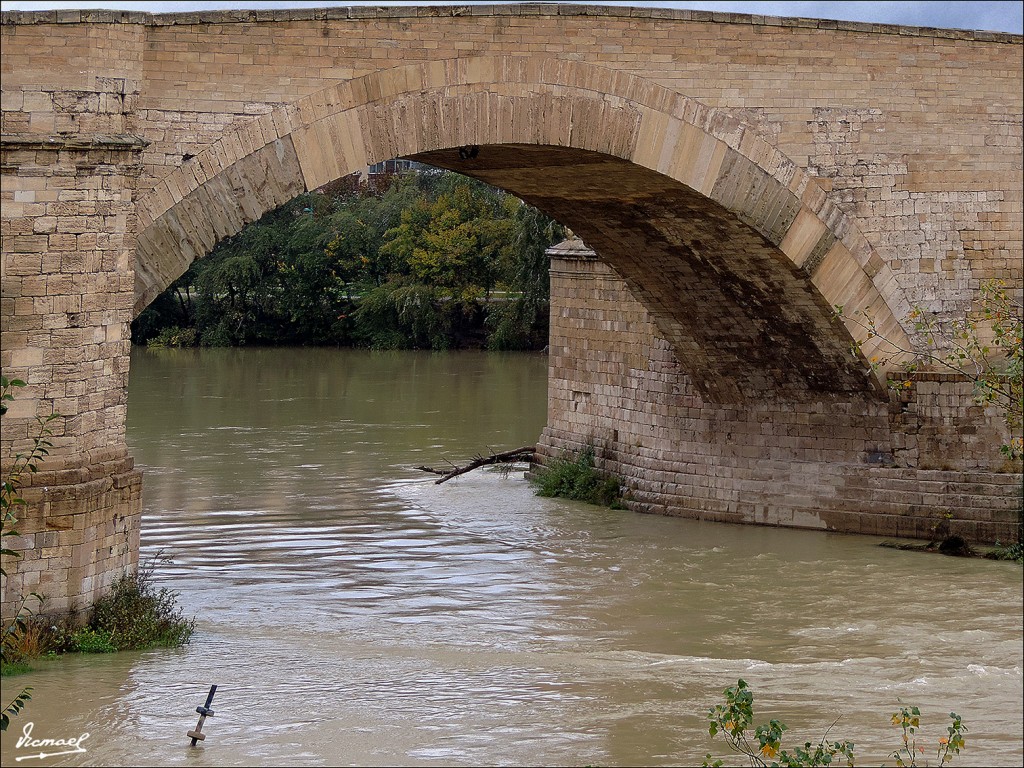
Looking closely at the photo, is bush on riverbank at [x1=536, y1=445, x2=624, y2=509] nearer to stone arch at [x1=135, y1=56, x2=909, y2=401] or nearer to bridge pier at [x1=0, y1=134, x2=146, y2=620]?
stone arch at [x1=135, y1=56, x2=909, y2=401]

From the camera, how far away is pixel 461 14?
10734mm

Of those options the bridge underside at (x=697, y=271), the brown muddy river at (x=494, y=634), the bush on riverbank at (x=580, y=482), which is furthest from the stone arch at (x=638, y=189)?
the brown muddy river at (x=494, y=634)

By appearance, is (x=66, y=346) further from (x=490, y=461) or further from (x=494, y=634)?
(x=490, y=461)

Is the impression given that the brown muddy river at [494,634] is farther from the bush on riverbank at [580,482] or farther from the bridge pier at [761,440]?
the bridge pier at [761,440]

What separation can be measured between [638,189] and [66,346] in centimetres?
512

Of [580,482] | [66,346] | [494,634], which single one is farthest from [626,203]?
[66,346]

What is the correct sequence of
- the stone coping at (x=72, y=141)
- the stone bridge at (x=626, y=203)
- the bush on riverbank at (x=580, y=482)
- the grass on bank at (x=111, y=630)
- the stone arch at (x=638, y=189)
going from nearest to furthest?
the grass on bank at (x=111, y=630) < the stone coping at (x=72, y=141) < the stone bridge at (x=626, y=203) < the stone arch at (x=638, y=189) < the bush on riverbank at (x=580, y=482)

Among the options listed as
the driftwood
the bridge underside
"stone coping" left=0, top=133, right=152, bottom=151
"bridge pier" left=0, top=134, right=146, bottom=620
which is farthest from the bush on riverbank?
A: "stone coping" left=0, top=133, right=152, bottom=151

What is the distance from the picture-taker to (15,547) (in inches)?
340

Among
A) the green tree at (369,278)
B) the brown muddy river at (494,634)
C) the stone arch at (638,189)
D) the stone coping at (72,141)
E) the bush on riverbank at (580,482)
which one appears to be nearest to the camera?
the brown muddy river at (494,634)

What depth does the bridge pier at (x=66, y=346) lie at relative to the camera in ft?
28.6

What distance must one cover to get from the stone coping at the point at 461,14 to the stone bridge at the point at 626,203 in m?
0.02

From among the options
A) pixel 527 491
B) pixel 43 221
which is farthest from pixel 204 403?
pixel 43 221

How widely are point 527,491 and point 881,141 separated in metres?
5.40
